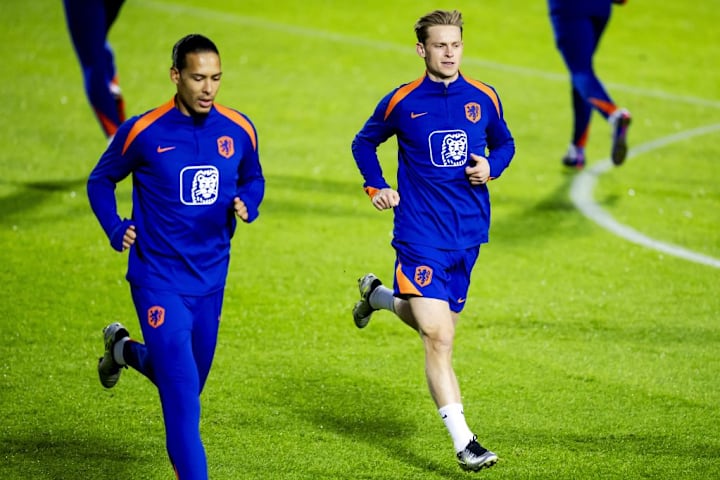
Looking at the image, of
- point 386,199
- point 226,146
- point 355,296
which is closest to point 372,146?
point 386,199

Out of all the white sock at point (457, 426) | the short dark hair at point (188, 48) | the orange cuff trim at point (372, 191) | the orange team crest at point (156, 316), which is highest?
the short dark hair at point (188, 48)

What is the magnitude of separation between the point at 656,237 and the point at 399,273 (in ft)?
14.0

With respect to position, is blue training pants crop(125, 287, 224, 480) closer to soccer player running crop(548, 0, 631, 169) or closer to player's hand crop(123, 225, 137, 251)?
player's hand crop(123, 225, 137, 251)

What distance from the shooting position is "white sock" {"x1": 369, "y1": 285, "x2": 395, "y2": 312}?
267 inches

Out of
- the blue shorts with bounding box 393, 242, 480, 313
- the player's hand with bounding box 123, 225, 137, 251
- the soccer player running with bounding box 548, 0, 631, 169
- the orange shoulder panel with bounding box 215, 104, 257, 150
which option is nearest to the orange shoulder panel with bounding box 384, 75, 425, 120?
the blue shorts with bounding box 393, 242, 480, 313

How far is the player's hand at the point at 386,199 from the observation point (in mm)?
5965

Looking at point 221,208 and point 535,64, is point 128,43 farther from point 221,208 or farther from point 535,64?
point 221,208

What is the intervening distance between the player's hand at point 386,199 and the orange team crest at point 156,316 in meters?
1.24

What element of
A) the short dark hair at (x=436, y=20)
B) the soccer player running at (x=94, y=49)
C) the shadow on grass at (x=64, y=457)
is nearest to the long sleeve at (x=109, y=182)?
the shadow on grass at (x=64, y=457)

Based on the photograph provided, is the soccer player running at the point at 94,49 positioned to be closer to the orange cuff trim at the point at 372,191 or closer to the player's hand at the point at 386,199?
the orange cuff trim at the point at 372,191

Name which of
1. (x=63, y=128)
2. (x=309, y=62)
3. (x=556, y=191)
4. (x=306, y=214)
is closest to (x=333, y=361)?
(x=306, y=214)

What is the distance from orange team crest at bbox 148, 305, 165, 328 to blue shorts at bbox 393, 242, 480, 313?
1.32 meters

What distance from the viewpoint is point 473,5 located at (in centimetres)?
1842

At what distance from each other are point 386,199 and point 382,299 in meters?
1.06
